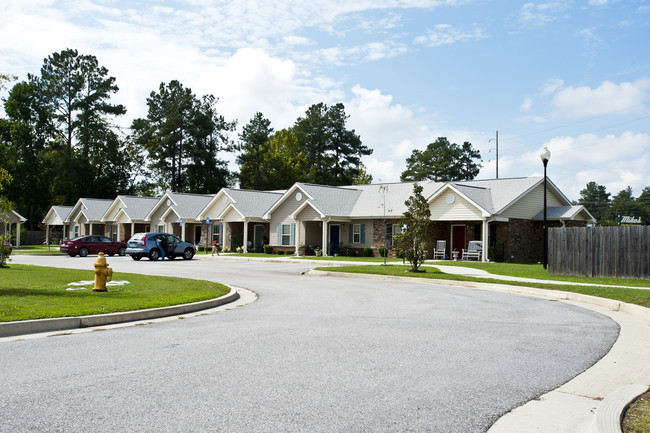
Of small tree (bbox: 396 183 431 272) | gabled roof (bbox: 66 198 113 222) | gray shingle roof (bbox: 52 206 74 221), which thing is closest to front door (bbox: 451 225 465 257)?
small tree (bbox: 396 183 431 272)

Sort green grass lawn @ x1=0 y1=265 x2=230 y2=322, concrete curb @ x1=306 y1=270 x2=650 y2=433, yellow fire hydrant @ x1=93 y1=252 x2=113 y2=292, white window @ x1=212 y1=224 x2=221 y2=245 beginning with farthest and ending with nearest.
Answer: white window @ x1=212 y1=224 x2=221 y2=245 → yellow fire hydrant @ x1=93 y1=252 x2=113 y2=292 → green grass lawn @ x1=0 y1=265 x2=230 y2=322 → concrete curb @ x1=306 y1=270 x2=650 y2=433

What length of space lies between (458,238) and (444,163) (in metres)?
49.2

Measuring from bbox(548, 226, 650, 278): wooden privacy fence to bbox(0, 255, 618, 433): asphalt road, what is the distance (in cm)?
932

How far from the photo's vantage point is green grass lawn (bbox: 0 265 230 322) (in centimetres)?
1102

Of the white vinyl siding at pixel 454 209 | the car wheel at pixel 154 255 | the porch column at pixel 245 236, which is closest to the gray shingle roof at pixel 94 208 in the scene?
the porch column at pixel 245 236

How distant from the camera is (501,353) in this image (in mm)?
8211

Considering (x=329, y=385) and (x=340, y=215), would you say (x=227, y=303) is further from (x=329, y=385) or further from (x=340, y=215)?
(x=340, y=215)

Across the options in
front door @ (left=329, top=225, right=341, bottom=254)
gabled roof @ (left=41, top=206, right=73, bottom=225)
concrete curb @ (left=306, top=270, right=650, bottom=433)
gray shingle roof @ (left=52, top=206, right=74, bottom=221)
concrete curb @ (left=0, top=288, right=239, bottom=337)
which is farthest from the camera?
gray shingle roof @ (left=52, top=206, right=74, bottom=221)

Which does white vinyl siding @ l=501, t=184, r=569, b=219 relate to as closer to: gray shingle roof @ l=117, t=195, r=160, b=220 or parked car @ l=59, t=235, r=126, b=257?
parked car @ l=59, t=235, r=126, b=257

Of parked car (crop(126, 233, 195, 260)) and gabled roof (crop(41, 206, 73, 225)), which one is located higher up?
gabled roof (crop(41, 206, 73, 225))

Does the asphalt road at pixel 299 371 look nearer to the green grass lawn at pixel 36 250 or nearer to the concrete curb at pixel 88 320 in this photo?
the concrete curb at pixel 88 320

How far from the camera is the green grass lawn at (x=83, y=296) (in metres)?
11.0

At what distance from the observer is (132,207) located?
57938 millimetres

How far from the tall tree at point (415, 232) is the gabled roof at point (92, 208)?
45436 millimetres
